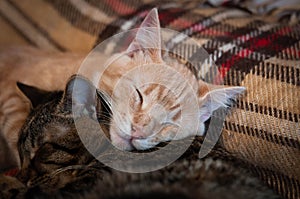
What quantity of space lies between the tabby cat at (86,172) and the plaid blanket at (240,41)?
12 cm

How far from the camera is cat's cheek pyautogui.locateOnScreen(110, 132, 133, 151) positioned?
1280 millimetres

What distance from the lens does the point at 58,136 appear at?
1212 millimetres

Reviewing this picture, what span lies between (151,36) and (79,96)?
0.30 metres

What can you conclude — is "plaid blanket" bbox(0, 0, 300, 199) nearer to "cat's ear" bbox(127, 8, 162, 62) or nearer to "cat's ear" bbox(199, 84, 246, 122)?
"cat's ear" bbox(199, 84, 246, 122)

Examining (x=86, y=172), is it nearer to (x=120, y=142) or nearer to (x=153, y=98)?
(x=120, y=142)

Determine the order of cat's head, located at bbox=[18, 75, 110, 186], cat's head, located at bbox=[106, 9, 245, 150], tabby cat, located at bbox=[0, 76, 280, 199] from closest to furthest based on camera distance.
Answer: tabby cat, located at bbox=[0, 76, 280, 199] → cat's head, located at bbox=[18, 75, 110, 186] → cat's head, located at bbox=[106, 9, 245, 150]

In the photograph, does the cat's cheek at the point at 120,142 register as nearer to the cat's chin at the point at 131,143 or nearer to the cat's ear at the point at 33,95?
the cat's chin at the point at 131,143

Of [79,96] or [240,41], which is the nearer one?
[79,96]

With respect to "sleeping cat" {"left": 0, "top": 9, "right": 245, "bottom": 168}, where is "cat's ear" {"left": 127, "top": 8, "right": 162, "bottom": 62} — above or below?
above

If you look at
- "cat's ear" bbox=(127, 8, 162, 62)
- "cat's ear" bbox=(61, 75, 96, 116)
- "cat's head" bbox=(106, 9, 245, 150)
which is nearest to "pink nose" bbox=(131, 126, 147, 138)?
"cat's head" bbox=(106, 9, 245, 150)


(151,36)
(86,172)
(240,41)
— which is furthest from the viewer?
(240,41)

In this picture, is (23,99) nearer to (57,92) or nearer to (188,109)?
(57,92)

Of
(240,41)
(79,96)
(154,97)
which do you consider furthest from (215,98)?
(79,96)

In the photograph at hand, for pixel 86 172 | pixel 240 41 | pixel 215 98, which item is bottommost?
pixel 86 172
